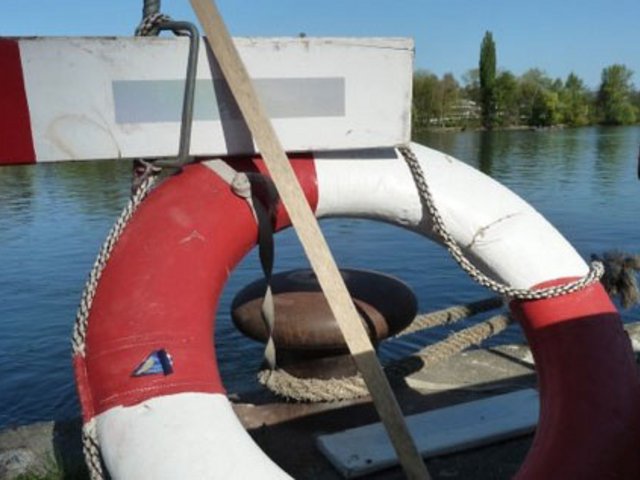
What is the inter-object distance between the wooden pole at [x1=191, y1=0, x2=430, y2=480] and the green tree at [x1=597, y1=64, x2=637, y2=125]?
7193 cm

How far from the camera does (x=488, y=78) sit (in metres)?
67.6

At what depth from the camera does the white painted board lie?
1.98m

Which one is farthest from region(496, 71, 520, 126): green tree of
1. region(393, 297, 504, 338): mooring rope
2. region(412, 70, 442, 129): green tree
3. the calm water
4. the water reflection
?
region(393, 297, 504, 338): mooring rope

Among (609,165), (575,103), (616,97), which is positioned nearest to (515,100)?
(575,103)

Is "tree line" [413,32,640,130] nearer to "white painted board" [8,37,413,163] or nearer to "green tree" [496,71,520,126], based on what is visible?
"green tree" [496,71,520,126]

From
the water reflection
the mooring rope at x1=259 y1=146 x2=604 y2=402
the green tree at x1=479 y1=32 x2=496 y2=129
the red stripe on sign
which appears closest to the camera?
the red stripe on sign

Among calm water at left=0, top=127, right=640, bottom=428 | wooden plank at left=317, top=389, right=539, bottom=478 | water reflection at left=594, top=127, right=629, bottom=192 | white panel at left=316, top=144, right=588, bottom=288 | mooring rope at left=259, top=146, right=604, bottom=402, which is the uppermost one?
white panel at left=316, top=144, right=588, bottom=288

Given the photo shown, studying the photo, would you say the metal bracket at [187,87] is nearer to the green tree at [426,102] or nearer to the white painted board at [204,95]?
the white painted board at [204,95]

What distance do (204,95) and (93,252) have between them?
869 centimetres

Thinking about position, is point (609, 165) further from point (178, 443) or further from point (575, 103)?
point (575, 103)

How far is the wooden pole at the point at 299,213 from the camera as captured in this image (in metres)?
1.99

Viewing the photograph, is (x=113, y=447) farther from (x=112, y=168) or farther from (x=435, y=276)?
(x=112, y=168)

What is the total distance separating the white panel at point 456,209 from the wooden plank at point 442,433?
809mm

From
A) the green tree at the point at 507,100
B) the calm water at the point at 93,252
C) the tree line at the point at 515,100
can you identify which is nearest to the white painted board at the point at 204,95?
the calm water at the point at 93,252
